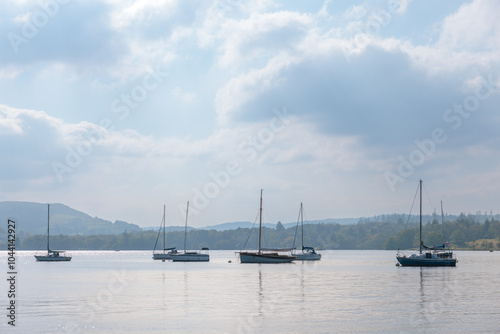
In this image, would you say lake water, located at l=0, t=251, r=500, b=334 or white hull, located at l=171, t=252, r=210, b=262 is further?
white hull, located at l=171, t=252, r=210, b=262

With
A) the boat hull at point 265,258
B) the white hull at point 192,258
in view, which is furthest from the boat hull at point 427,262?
the white hull at point 192,258

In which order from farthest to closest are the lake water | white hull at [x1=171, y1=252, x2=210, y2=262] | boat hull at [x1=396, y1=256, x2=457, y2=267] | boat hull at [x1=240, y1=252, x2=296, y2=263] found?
1. white hull at [x1=171, y1=252, x2=210, y2=262]
2. boat hull at [x1=240, y1=252, x2=296, y2=263]
3. boat hull at [x1=396, y1=256, x2=457, y2=267]
4. the lake water

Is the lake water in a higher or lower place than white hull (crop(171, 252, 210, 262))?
higher

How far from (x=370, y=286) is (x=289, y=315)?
34990mm

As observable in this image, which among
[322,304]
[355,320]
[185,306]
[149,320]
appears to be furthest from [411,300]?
[149,320]

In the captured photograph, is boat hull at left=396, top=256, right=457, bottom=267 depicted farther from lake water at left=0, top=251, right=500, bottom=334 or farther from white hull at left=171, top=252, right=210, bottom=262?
white hull at left=171, top=252, right=210, bottom=262

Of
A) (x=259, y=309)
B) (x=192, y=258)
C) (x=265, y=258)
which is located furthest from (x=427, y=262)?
(x=259, y=309)

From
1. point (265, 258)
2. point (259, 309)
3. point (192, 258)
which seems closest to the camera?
point (259, 309)

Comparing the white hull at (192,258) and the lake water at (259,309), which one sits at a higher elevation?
the lake water at (259,309)

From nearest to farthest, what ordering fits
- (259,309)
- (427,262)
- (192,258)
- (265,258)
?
(259,309)
(427,262)
(265,258)
(192,258)

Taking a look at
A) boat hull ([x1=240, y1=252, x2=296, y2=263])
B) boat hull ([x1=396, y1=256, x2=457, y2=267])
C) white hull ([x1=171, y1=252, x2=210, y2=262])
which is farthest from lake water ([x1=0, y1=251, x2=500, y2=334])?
white hull ([x1=171, y1=252, x2=210, y2=262])

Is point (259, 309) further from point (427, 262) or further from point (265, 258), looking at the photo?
point (265, 258)

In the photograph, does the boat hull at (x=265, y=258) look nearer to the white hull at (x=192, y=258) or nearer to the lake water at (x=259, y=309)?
the white hull at (x=192, y=258)

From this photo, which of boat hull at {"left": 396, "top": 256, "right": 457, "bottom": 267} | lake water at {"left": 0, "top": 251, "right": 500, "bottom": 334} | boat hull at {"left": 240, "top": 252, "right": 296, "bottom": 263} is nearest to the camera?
lake water at {"left": 0, "top": 251, "right": 500, "bottom": 334}
